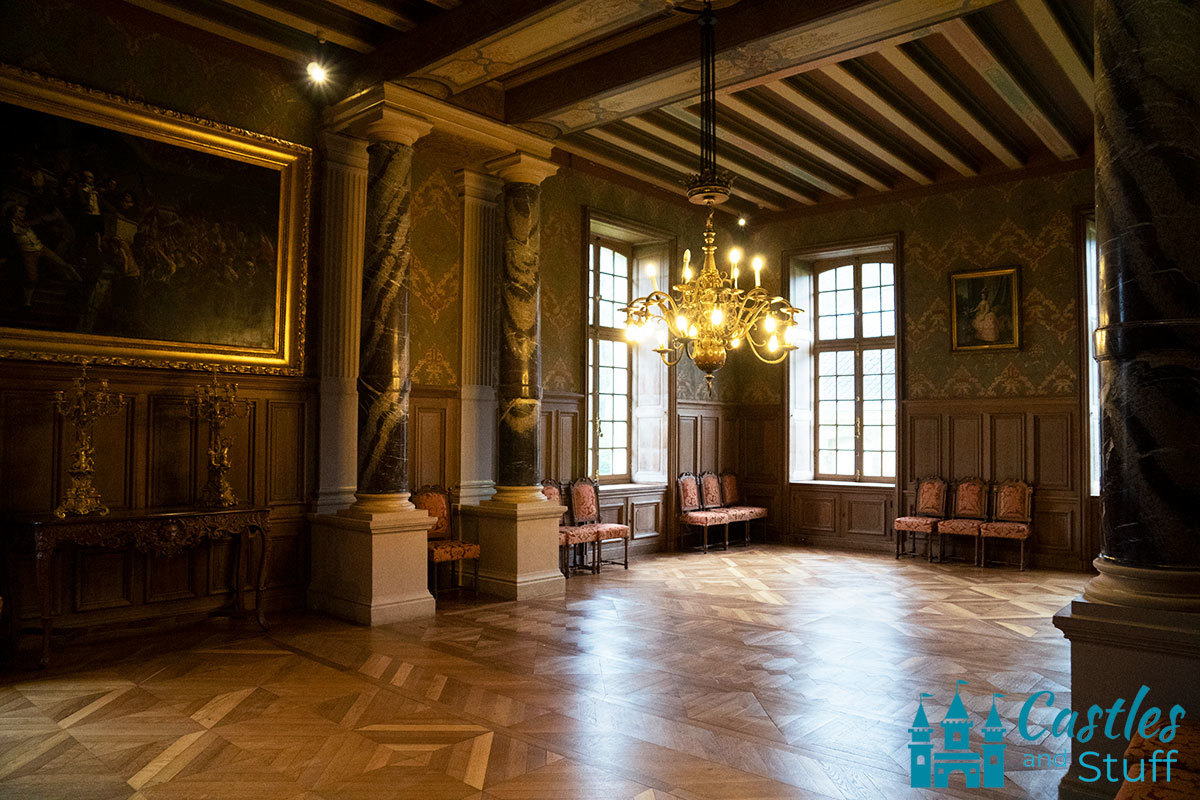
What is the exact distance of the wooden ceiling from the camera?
18.0 ft

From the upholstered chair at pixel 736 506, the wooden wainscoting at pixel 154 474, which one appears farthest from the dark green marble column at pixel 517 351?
the upholstered chair at pixel 736 506

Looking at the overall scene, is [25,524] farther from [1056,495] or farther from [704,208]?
[1056,495]

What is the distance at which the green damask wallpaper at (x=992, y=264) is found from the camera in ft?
29.4

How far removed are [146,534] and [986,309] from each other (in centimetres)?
865

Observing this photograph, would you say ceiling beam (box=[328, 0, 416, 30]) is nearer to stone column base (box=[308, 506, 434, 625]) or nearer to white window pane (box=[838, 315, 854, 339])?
stone column base (box=[308, 506, 434, 625])

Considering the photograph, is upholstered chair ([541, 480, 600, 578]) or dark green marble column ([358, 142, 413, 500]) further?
upholstered chair ([541, 480, 600, 578])

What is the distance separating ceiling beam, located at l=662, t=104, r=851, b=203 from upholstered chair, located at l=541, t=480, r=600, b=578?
386cm

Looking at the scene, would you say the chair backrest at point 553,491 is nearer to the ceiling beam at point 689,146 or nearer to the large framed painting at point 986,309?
the ceiling beam at point 689,146

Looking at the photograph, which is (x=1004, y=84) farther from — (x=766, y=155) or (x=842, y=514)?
(x=842, y=514)

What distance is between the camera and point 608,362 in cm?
1001

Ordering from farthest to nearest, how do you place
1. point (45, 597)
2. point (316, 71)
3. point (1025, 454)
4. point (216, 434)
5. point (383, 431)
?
point (1025, 454) → point (383, 431) → point (316, 71) → point (216, 434) → point (45, 597)

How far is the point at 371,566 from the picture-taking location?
607 centimetres

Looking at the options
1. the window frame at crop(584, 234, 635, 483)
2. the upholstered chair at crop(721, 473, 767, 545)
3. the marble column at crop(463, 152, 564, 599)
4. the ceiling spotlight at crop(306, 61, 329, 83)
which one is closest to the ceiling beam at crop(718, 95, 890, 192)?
the marble column at crop(463, 152, 564, 599)

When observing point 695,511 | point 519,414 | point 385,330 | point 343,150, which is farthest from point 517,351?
point 695,511
